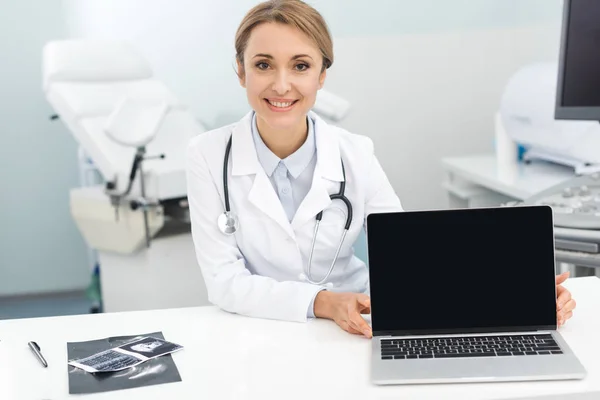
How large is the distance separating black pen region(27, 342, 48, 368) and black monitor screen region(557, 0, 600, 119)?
50.2 inches

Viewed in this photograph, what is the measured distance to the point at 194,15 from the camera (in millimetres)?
3293

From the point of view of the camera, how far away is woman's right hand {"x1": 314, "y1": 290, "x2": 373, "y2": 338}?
1.16 metres

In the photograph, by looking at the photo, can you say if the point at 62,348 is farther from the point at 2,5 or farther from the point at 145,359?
the point at 2,5

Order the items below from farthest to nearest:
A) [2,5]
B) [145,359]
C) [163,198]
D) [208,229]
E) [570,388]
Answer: [2,5]
[163,198]
[208,229]
[145,359]
[570,388]

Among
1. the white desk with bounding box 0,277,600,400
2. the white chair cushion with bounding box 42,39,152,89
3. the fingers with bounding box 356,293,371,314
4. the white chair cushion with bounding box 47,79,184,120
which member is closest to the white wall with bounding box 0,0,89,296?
the white chair cushion with bounding box 42,39,152,89

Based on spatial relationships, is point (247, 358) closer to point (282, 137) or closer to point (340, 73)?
point (282, 137)

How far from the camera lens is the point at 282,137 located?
151 cm

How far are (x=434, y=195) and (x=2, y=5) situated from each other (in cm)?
203

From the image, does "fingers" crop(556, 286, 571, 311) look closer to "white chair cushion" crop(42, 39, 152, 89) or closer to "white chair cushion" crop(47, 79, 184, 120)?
"white chair cushion" crop(47, 79, 184, 120)

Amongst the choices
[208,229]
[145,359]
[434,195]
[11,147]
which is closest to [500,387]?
[145,359]

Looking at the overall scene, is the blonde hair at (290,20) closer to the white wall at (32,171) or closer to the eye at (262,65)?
the eye at (262,65)

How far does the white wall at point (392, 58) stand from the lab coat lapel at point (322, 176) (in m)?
1.84

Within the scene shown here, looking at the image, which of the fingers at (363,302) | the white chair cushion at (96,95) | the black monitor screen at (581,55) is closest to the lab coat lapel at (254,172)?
the fingers at (363,302)

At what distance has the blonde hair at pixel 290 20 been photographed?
1396mm
